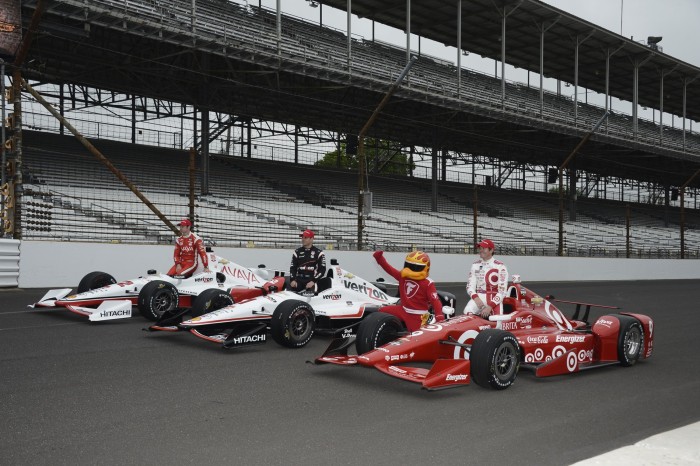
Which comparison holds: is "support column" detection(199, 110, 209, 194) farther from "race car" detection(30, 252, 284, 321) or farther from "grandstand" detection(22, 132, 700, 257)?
"race car" detection(30, 252, 284, 321)

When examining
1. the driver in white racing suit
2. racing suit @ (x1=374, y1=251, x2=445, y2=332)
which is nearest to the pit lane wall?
racing suit @ (x1=374, y1=251, x2=445, y2=332)

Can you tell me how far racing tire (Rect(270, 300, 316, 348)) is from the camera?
896 centimetres

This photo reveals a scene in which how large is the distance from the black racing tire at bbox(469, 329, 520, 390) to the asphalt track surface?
0.16 meters

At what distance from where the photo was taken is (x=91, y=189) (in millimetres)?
21688

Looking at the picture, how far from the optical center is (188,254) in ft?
39.5

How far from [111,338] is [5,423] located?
4155mm

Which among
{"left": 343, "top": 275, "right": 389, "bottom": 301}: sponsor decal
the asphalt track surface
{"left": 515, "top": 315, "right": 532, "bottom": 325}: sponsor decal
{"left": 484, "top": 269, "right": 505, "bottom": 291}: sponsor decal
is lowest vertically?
the asphalt track surface

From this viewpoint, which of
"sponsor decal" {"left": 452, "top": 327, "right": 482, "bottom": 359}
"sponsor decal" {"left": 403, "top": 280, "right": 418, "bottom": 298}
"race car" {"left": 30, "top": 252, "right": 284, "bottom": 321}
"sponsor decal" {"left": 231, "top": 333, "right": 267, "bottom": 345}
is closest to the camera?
"sponsor decal" {"left": 452, "top": 327, "right": 482, "bottom": 359}

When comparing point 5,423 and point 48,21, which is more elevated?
point 48,21

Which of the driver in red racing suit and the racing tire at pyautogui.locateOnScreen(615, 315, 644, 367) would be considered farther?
the driver in red racing suit

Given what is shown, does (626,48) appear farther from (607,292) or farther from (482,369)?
(482,369)

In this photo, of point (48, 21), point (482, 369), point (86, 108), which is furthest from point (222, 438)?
point (86, 108)

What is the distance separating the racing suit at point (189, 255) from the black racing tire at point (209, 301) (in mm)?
1457

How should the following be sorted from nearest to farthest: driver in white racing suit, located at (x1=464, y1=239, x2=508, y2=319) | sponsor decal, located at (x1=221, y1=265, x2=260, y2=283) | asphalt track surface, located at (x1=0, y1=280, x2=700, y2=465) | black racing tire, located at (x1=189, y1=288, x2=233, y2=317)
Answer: asphalt track surface, located at (x1=0, y1=280, x2=700, y2=465)
driver in white racing suit, located at (x1=464, y1=239, x2=508, y2=319)
black racing tire, located at (x1=189, y1=288, x2=233, y2=317)
sponsor decal, located at (x1=221, y1=265, x2=260, y2=283)
